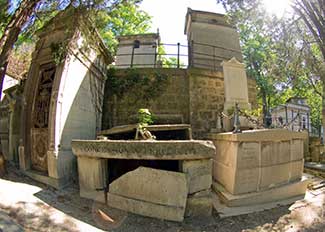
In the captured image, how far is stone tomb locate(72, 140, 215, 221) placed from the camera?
14.5 feet

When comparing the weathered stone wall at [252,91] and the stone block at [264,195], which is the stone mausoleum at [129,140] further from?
the weathered stone wall at [252,91]

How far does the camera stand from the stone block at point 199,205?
4582 millimetres

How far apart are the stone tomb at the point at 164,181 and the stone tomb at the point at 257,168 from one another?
103cm

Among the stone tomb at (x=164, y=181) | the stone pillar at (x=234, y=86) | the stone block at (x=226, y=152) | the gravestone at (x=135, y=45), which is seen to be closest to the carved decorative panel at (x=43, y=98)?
the stone tomb at (x=164, y=181)

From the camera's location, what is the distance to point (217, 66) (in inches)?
528

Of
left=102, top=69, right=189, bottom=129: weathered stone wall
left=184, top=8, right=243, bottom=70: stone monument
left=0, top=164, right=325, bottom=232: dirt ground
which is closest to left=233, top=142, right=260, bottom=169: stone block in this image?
left=0, top=164, right=325, bottom=232: dirt ground

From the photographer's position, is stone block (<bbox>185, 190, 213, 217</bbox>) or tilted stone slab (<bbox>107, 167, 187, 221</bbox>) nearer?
tilted stone slab (<bbox>107, 167, 187, 221</bbox>)

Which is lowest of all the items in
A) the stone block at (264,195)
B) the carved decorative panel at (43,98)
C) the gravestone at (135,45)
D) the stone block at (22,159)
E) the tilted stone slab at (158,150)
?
the stone block at (264,195)

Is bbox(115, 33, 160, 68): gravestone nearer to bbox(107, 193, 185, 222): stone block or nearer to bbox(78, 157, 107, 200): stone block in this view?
bbox(78, 157, 107, 200): stone block

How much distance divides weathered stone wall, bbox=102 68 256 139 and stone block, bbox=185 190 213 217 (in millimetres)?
4783

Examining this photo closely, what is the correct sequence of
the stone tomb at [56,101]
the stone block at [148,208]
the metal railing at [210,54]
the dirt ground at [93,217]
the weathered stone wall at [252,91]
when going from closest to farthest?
the dirt ground at [93,217] → the stone block at [148,208] → the stone tomb at [56,101] → the weathered stone wall at [252,91] → the metal railing at [210,54]

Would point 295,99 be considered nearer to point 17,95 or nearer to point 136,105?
point 136,105

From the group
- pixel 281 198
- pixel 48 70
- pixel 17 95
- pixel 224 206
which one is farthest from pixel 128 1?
pixel 281 198

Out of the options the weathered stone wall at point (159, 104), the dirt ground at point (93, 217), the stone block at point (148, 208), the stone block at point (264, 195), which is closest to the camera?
the dirt ground at point (93, 217)
